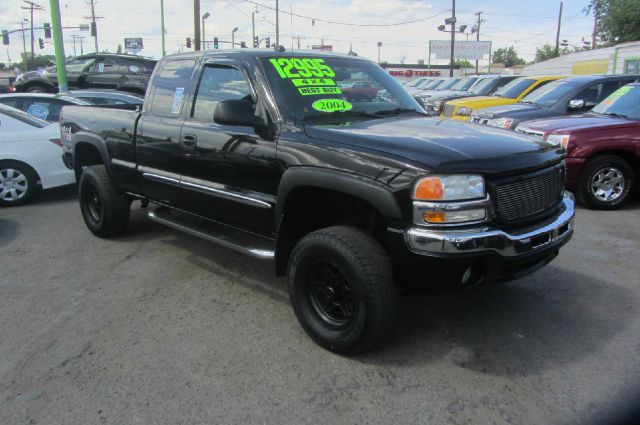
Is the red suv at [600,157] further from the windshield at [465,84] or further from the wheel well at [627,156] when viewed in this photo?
the windshield at [465,84]

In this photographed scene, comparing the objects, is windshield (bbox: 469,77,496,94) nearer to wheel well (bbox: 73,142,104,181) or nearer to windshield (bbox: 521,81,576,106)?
windshield (bbox: 521,81,576,106)

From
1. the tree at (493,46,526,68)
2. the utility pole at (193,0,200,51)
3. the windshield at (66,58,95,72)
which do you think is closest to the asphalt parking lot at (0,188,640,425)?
the windshield at (66,58,95,72)

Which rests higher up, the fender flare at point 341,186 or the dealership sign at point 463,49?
the dealership sign at point 463,49

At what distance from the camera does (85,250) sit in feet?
18.2

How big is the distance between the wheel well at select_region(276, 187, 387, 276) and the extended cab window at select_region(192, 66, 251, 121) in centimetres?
101

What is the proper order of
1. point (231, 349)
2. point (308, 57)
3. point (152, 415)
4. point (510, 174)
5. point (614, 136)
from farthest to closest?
point (614, 136) → point (308, 57) → point (231, 349) → point (510, 174) → point (152, 415)

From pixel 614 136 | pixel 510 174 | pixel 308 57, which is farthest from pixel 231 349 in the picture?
pixel 614 136

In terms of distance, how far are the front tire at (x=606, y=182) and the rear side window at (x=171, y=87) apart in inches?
202

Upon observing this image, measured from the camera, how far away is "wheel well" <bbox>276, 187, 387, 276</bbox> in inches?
137

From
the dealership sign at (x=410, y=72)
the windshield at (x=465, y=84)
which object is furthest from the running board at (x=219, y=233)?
the dealership sign at (x=410, y=72)

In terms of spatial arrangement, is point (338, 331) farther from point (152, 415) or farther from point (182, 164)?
point (182, 164)

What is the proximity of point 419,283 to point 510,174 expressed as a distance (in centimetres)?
84

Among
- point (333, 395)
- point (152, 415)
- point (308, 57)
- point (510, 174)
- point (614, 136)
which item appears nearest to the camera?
point (152, 415)

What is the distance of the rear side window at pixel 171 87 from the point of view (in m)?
4.66
